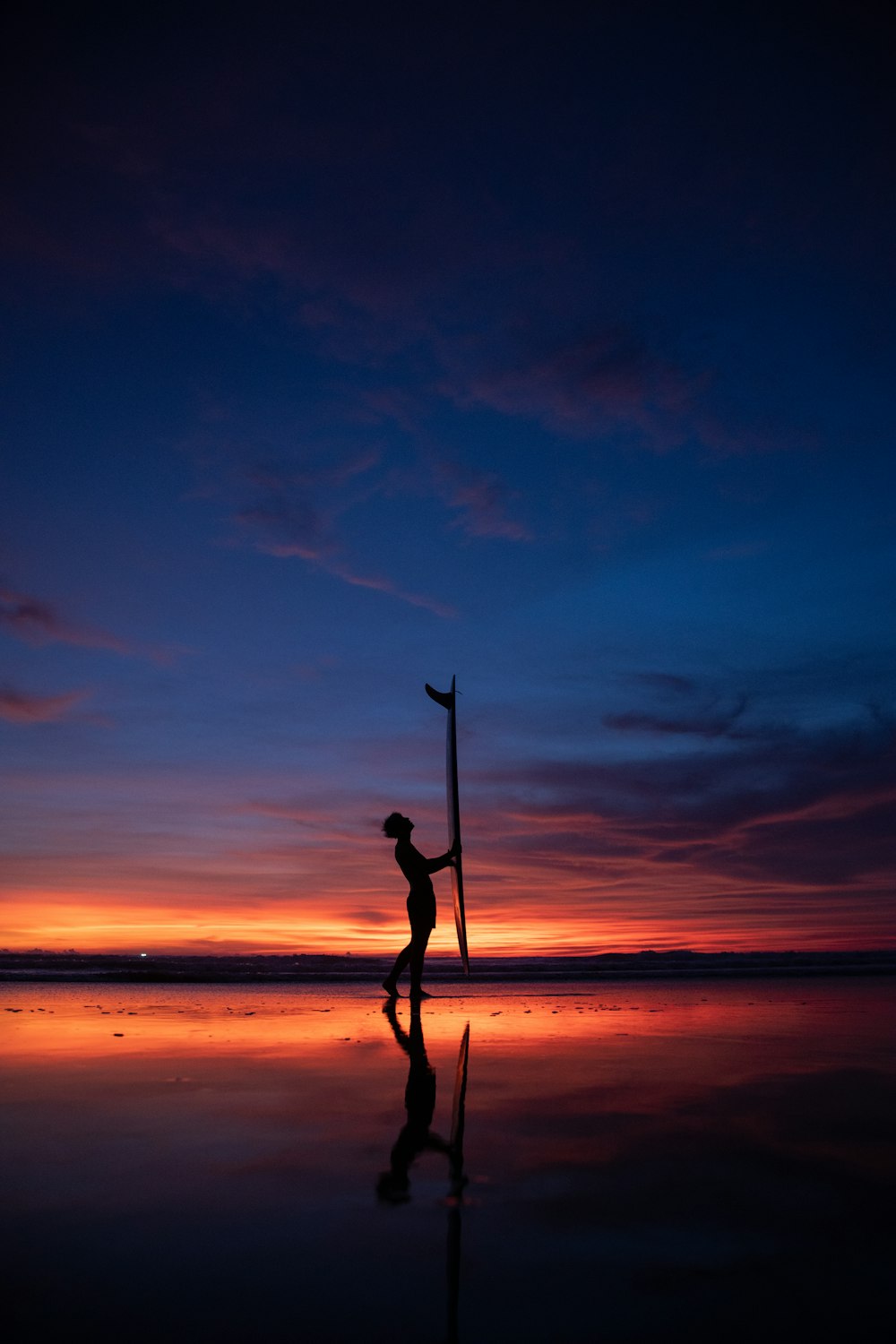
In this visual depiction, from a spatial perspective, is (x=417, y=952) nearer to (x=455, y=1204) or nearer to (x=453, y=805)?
(x=453, y=805)

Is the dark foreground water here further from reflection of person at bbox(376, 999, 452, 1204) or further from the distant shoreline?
the distant shoreline

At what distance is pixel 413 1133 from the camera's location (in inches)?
143

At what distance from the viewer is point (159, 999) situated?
1115cm

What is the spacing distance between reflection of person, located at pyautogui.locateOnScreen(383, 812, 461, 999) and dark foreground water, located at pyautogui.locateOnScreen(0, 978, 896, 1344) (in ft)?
11.9

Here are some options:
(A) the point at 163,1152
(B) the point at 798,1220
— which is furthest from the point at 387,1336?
(A) the point at 163,1152

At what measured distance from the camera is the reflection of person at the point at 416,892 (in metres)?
9.94

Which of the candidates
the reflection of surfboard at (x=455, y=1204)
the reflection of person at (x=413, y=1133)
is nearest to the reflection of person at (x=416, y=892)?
the reflection of person at (x=413, y=1133)

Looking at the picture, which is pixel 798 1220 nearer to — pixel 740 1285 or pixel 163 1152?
Result: pixel 740 1285

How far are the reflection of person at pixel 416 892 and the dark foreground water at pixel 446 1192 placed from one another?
3.64 m

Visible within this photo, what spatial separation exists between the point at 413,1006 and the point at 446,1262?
25.8 feet

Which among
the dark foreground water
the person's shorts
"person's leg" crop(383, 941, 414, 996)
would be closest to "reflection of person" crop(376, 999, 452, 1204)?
the dark foreground water

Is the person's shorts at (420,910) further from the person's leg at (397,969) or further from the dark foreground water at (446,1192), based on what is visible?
the dark foreground water at (446,1192)

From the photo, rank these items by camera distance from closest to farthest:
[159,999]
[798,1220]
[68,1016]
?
[798,1220] → [68,1016] → [159,999]

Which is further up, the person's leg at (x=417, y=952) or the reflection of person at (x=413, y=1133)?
the person's leg at (x=417, y=952)
